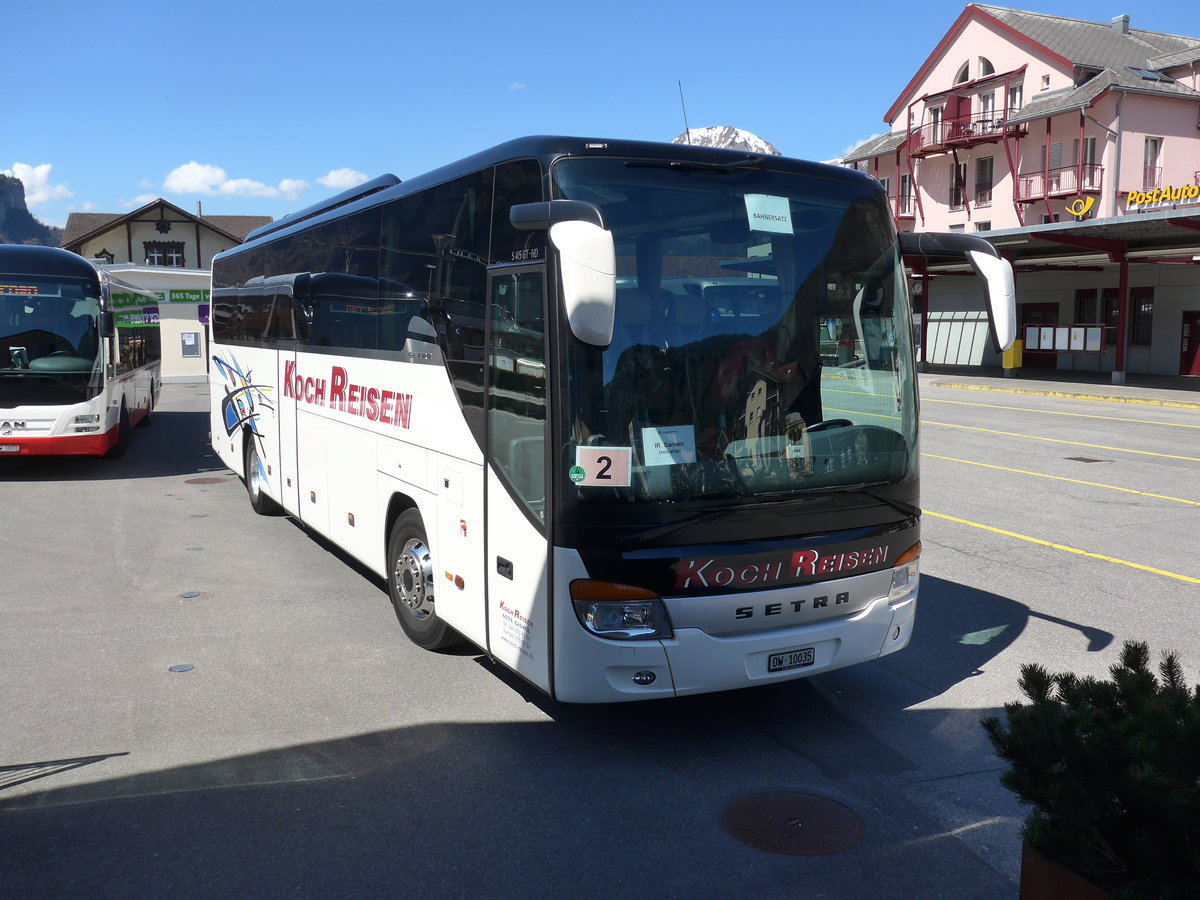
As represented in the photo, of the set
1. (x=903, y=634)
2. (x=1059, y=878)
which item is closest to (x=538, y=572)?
(x=903, y=634)

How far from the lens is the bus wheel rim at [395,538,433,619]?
668 centimetres

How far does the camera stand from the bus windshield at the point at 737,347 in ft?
15.9

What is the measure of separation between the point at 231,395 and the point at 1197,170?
45.1 m

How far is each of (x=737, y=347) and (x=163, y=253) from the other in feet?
207

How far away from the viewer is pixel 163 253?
61.3m

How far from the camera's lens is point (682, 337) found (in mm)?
4953

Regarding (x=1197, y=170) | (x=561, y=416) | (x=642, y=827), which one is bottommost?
(x=642, y=827)

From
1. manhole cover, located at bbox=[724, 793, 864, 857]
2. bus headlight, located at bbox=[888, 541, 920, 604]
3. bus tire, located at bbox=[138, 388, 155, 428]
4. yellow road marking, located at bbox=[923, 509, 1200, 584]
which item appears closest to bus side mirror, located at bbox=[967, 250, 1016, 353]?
bus headlight, located at bbox=[888, 541, 920, 604]

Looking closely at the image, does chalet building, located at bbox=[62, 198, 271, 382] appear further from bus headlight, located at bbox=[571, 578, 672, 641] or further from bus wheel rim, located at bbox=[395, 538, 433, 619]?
bus headlight, located at bbox=[571, 578, 672, 641]

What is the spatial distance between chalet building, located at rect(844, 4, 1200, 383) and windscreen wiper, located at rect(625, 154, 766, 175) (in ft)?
88.6

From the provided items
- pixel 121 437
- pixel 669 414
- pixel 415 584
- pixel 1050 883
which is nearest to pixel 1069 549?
pixel 415 584

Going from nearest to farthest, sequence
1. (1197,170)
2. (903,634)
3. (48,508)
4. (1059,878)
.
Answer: (1059,878) → (903,634) → (48,508) → (1197,170)

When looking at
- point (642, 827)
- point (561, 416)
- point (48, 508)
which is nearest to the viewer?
point (642, 827)

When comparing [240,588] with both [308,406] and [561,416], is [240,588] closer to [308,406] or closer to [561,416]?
[308,406]
